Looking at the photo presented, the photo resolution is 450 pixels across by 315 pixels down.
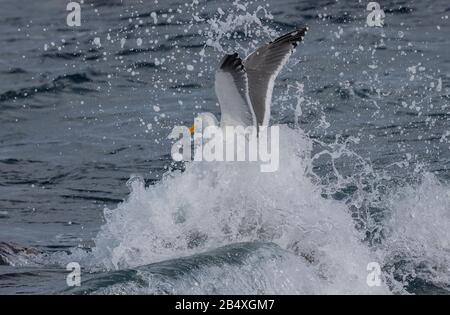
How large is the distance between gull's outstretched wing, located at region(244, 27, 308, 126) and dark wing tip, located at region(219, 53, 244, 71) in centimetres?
67

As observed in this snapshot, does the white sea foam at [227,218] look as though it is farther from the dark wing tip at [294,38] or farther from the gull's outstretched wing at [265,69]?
the dark wing tip at [294,38]

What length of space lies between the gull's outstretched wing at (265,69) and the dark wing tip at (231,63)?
67 centimetres

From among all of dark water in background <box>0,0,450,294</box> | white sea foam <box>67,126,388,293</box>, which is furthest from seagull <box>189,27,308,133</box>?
dark water in background <box>0,0,450,294</box>

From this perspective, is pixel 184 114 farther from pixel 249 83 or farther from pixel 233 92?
pixel 233 92

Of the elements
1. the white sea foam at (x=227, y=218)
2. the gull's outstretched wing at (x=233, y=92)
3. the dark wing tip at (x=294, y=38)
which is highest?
the dark wing tip at (x=294, y=38)

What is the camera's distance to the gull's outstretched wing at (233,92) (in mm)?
8680

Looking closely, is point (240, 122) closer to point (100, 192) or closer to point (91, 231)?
point (91, 231)

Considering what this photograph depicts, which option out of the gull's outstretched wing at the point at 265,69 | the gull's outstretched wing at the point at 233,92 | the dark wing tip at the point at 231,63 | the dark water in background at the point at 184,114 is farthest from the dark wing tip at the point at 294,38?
the dark wing tip at the point at 231,63

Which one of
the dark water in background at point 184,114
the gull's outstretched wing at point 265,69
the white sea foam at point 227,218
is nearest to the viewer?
the white sea foam at point 227,218

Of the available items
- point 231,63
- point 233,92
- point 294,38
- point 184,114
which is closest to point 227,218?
point 233,92

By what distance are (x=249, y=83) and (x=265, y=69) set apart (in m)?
0.27

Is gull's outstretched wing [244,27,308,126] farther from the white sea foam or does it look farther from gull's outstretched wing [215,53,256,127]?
the white sea foam

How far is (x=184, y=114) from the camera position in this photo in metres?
15.0

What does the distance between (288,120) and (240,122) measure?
509 cm
